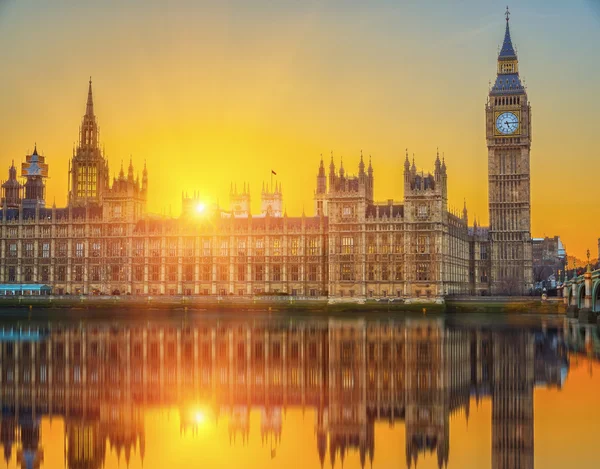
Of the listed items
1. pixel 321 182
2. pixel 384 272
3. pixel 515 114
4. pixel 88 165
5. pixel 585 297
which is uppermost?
pixel 515 114

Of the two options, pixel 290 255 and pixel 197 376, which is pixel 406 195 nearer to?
pixel 290 255

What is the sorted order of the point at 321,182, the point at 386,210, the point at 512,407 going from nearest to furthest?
the point at 512,407 → the point at 386,210 → the point at 321,182

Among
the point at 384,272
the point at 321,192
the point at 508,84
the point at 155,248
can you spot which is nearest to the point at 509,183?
the point at 508,84

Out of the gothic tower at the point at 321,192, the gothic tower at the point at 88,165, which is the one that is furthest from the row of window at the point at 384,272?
the gothic tower at the point at 88,165

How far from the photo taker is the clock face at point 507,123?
145875 millimetres

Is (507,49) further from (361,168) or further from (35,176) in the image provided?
(35,176)

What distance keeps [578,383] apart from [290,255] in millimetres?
93984

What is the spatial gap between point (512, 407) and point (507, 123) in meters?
119

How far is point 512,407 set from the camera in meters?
32.4

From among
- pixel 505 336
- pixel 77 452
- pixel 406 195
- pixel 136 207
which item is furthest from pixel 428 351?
pixel 136 207

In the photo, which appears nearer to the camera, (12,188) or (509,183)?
(509,183)

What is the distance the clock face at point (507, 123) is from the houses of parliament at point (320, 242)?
20cm

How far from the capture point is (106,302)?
400 ft

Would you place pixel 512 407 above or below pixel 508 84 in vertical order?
below
